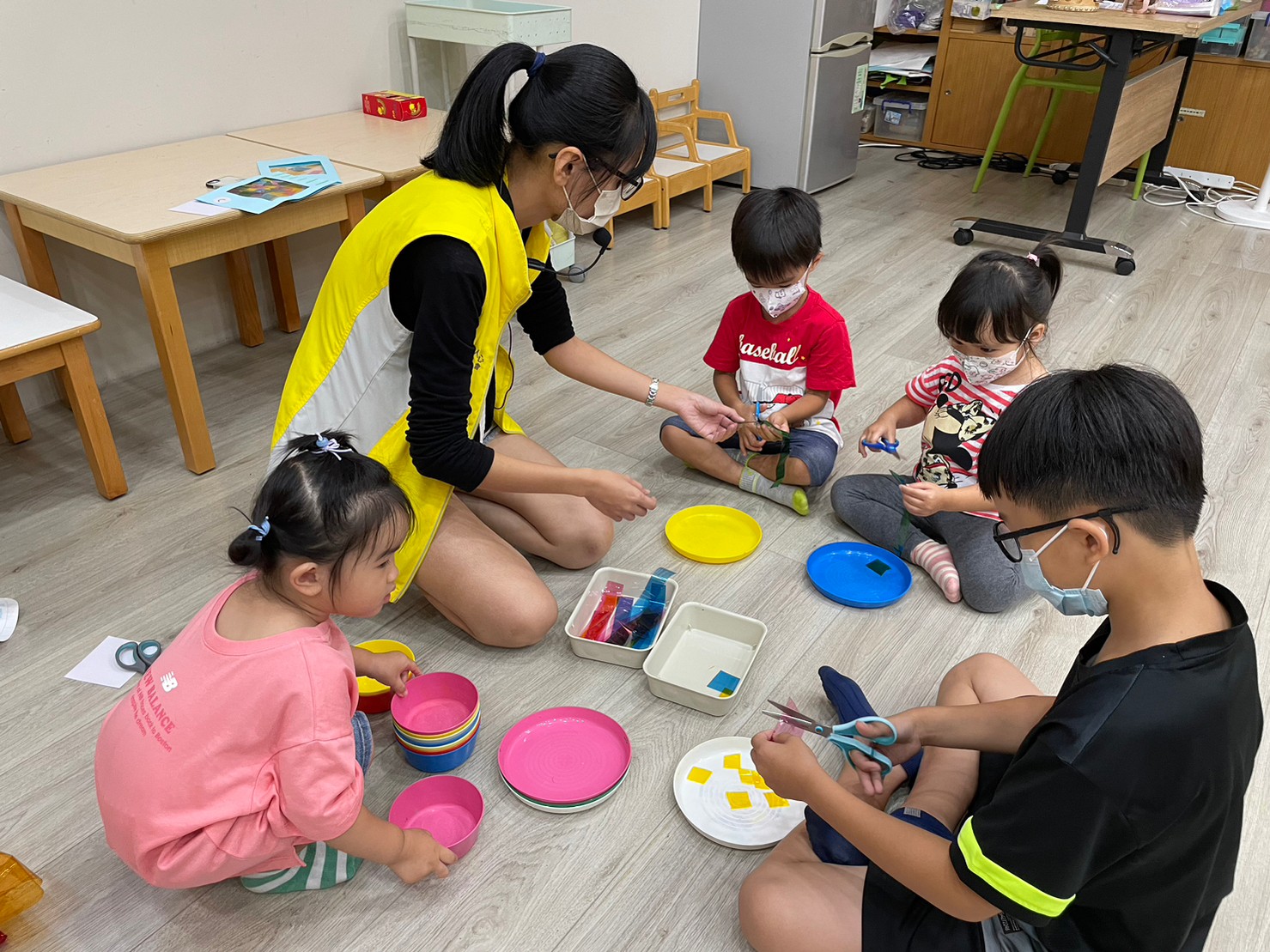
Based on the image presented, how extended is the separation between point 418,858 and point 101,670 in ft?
2.50

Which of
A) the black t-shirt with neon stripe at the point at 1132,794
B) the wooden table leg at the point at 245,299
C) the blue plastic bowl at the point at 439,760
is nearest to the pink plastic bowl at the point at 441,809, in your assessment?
the blue plastic bowl at the point at 439,760

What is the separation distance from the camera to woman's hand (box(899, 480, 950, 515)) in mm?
1615

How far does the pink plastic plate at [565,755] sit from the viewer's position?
1361mm

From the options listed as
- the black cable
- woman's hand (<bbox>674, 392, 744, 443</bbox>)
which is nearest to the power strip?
the black cable

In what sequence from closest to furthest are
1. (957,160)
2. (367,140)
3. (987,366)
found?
(987,366) → (367,140) → (957,160)

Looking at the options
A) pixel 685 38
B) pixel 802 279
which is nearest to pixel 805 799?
pixel 802 279

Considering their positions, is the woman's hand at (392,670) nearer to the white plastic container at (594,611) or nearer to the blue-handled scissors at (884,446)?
the white plastic container at (594,611)

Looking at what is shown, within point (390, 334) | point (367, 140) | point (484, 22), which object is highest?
point (484, 22)

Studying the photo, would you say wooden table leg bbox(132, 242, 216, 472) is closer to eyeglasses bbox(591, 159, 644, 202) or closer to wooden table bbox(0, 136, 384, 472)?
wooden table bbox(0, 136, 384, 472)

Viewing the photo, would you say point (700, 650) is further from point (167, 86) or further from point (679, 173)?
point (679, 173)

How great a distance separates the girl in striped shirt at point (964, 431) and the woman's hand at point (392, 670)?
0.90m

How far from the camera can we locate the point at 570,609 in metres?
1.75

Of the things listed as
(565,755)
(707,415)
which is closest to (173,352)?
(707,415)

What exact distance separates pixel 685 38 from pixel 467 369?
317cm
